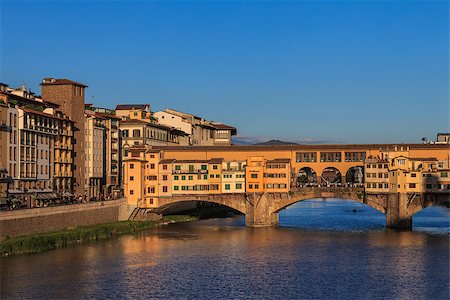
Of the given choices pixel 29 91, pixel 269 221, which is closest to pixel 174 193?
pixel 269 221

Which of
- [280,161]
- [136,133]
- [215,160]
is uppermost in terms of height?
[136,133]

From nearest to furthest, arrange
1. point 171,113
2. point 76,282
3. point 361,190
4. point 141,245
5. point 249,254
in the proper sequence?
point 76,282 < point 249,254 < point 141,245 < point 361,190 < point 171,113

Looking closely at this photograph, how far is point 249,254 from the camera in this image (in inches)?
2579

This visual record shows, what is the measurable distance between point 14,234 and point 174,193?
34.8 metres

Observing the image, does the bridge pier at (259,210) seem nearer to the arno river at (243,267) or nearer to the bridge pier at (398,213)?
the arno river at (243,267)

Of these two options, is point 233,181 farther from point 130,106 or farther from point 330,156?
point 130,106

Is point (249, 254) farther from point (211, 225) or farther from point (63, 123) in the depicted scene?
point (63, 123)

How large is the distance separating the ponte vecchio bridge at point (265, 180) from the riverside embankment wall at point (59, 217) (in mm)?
5355

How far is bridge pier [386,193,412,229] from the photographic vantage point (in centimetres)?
8638

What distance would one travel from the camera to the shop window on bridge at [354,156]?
9692 centimetres

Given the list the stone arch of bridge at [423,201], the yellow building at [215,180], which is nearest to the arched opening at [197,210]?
the yellow building at [215,180]

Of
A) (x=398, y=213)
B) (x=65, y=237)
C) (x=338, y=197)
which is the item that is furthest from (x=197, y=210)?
(x=65, y=237)

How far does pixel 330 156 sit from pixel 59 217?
40.9 meters

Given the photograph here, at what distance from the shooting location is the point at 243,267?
58.6 metres
